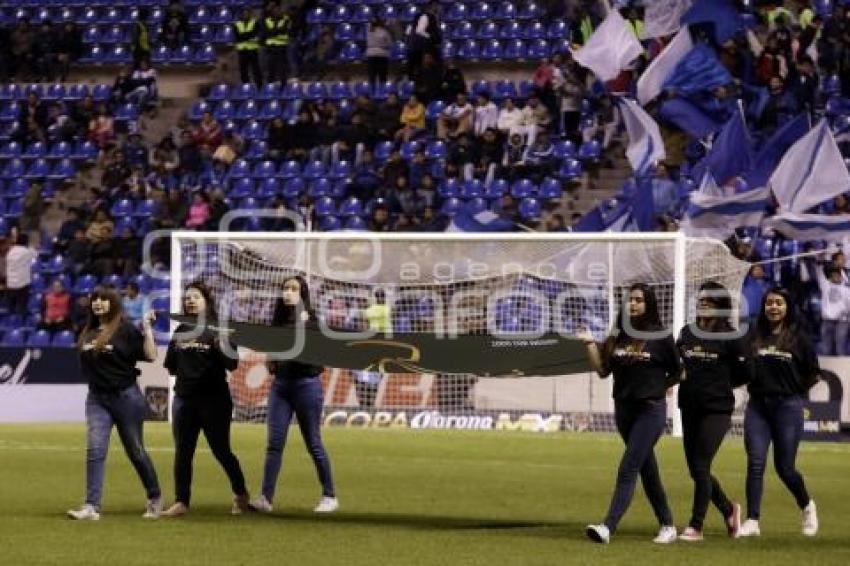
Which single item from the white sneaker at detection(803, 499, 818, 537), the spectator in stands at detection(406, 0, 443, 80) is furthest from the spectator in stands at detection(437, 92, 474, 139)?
the white sneaker at detection(803, 499, 818, 537)

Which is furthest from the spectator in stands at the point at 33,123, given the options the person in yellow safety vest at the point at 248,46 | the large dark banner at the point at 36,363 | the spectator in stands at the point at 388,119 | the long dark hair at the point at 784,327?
the long dark hair at the point at 784,327

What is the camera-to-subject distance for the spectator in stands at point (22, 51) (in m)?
42.8

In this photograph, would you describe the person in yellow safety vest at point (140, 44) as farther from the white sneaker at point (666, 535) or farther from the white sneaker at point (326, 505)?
the white sneaker at point (666, 535)

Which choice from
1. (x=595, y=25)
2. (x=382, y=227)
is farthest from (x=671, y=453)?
(x=595, y=25)

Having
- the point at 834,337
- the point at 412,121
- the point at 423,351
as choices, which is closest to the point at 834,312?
the point at 834,337

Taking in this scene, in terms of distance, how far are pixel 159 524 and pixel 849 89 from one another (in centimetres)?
2127

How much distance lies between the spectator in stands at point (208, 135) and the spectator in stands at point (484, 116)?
18.5 ft

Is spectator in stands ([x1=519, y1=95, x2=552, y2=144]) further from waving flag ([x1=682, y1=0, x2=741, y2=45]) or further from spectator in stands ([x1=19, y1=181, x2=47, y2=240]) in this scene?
spectator in stands ([x1=19, y1=181, x2=47, y2=240])

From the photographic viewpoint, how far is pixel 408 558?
1327cm

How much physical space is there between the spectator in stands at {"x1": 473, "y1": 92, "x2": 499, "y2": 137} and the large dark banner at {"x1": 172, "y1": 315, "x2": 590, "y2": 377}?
1692 cm

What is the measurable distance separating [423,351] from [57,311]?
17.8m

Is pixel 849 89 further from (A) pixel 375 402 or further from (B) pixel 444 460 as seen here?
(B) pixel 444 460

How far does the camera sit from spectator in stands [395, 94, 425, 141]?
36.7 m

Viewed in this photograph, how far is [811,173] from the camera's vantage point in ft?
97.9
